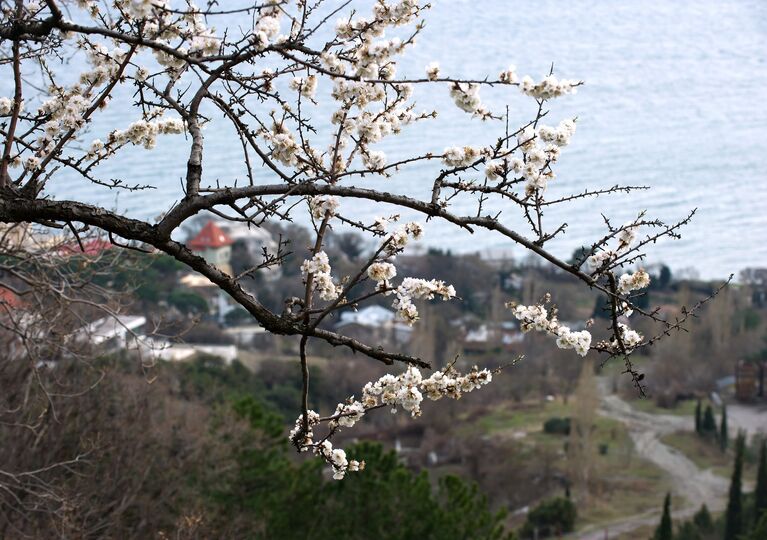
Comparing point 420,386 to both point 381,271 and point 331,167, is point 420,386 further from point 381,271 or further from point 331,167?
point 331,167

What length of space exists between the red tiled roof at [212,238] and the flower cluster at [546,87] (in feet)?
83.3

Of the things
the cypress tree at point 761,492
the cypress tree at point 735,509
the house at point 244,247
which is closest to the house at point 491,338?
the house at point 244,247

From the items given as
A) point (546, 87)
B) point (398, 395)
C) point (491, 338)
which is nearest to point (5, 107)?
point (398, 395)

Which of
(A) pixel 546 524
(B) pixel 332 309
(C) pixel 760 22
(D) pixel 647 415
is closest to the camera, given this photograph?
(B) pixel 332 309

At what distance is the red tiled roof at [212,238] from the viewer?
2847 centimetres

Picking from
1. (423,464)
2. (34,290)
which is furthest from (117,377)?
(423,464)

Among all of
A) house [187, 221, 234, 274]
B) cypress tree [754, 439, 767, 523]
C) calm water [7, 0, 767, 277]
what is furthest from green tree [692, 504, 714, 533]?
house [187, 221, 234, 274]

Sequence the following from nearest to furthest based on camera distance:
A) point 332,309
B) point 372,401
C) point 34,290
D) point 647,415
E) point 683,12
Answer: point 332,309 → point 372,401 → point 34,290 → point 647,415 → point 683,12

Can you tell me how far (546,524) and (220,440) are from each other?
33.8 ft

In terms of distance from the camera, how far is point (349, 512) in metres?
12.5

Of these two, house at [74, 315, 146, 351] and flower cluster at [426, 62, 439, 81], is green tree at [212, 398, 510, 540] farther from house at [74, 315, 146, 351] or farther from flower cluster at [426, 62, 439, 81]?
flower cluster at [426, 62, 439, 81]

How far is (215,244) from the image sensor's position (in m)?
29.0

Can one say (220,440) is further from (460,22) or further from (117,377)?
(460,22)

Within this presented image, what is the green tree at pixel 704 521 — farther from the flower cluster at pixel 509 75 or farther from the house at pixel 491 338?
the flower cluster at pixel 509 75
